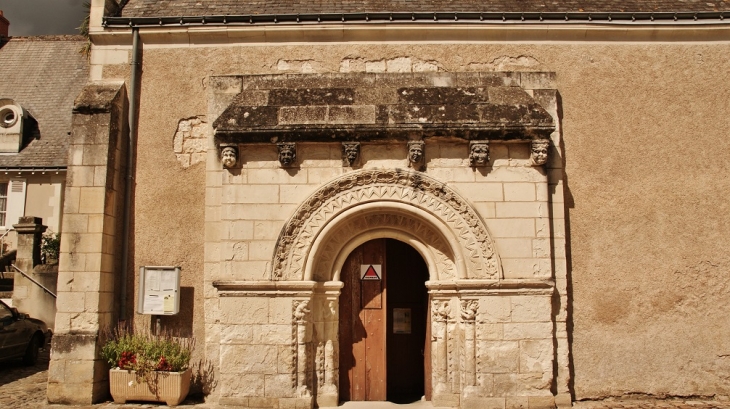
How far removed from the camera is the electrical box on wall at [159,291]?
7250 millimetres

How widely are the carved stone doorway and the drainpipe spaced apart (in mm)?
2839

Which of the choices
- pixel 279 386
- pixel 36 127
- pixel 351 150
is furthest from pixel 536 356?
pixel 36 127

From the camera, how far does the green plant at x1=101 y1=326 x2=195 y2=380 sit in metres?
6.91

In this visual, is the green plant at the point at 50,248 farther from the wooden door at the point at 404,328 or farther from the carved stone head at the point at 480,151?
the carved stone head at the point at 480,151

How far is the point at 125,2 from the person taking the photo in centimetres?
871

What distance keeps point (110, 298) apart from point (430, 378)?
419 cm

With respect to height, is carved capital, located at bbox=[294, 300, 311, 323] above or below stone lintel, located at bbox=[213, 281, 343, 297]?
below

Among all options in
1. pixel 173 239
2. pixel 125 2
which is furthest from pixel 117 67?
pixel 173 239

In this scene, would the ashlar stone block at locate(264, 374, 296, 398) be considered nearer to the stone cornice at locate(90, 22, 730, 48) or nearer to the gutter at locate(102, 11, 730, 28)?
the stone cornice at locate(90, 22, 730, 48)

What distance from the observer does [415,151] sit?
22.6 feet

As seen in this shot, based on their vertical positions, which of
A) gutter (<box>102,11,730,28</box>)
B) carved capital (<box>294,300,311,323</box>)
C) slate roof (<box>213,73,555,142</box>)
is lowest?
carved capital (<box>294,300,311,323</box>)

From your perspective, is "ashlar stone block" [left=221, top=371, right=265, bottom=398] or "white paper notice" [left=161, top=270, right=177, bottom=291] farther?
"white paper notice" [left=161, top=270, right=177, bottom=291]

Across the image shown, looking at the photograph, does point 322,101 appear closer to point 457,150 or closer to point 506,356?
point 457,150

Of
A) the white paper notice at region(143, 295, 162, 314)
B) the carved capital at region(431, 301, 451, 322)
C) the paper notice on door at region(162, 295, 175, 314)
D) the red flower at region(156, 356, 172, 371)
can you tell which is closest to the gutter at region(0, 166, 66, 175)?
the white paper notice at region(143, 295, 162, 314)
